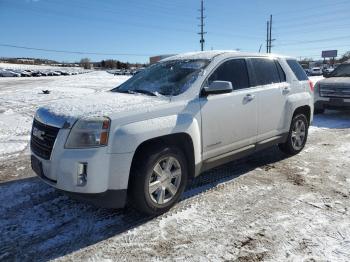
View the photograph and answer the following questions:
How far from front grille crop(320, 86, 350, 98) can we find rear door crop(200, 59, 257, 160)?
19.6ft

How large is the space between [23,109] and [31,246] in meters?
9.87

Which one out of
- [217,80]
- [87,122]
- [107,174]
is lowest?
[107,174]

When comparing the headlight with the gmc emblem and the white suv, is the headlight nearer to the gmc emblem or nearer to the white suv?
the white suv

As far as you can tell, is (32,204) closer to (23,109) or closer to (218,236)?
(218,236)

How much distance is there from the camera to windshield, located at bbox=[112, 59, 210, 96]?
4.19 meters

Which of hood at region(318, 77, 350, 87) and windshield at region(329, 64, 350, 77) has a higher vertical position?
windshield at region(329, 64, 350, 77)

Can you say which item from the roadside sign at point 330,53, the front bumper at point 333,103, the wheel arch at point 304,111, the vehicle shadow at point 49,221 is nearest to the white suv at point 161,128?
the vehicle shadow at point 49,221

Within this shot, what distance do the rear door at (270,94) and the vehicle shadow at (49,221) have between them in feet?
3.81

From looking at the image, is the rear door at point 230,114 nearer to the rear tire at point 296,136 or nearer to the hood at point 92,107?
the hood at point 92,107

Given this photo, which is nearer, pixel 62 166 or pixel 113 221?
pixel 62 166

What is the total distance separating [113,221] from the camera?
3.71 meters

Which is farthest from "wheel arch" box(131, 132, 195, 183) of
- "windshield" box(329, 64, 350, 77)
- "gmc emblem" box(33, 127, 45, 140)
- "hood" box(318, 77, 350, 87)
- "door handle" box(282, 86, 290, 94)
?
"windshield" box(329, 64, 350, 77)

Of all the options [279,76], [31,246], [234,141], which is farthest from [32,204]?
[279,76]

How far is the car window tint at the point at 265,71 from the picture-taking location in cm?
512
